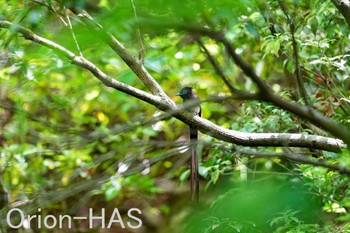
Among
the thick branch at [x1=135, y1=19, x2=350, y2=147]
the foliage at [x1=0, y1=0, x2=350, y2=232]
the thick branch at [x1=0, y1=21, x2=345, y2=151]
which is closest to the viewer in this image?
the thick branch at [x1=135, y1=19, x2=350, y2=147]

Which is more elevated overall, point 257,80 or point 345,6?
point 345,6

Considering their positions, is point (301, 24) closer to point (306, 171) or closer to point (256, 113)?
point (256, 113)

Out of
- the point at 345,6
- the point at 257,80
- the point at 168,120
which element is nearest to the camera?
the point at 257,80

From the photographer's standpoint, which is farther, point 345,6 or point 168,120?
point 168,120

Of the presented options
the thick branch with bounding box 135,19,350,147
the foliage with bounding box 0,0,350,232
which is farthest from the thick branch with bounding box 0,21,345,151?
the thick branch with bounding box 135,19,350,147

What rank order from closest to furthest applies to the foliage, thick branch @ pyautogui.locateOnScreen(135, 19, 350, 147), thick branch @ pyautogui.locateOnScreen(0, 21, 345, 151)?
thick branch @ pyautogui.locateOnScreen(135, 19, 350, 147) → the foliage → thick branch @ pyautogui.locateOnScreen(0, 21, 345, 151)

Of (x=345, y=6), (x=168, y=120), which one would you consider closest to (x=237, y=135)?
(x=345, y=6)

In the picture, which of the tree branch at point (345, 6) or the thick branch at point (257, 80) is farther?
the tree branch at point (345, 6)

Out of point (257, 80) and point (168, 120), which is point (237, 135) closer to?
point (257, 80)

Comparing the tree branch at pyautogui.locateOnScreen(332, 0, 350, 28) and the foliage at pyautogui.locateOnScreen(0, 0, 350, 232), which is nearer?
the foliage at pyautogui.locateOnScreen(0, 0, 350, 232)

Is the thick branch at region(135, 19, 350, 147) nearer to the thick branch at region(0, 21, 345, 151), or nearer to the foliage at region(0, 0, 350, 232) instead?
the foliage at region(0, 0, 350, 232)

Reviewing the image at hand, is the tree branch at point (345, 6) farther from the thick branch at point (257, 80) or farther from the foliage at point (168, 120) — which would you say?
the thick branch at point (257, 80)

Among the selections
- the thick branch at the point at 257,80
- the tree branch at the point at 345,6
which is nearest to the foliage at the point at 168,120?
the thick branch at the point at 257,80

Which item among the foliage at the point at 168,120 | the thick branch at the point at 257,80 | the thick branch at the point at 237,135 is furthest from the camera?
the thick branch at the point at 237,135
